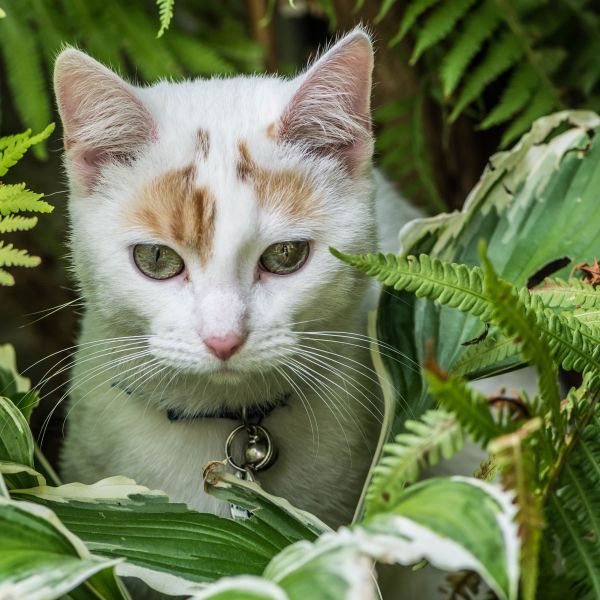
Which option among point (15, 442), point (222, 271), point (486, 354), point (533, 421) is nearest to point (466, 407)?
point (533, 421)

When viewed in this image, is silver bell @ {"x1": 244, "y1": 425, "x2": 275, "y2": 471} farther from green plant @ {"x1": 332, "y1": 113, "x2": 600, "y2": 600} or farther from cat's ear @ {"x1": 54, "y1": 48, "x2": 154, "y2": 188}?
cat's ear @ {"x1": 54, "y1": 48, "x2": 154, "y2": 188}

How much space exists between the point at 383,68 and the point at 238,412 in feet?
4.00

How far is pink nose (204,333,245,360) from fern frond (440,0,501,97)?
3.11ft

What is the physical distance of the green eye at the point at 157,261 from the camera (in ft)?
3.76

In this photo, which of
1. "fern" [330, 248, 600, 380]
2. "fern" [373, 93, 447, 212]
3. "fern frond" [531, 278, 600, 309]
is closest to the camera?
"fern" [330, 248, 600, 380]

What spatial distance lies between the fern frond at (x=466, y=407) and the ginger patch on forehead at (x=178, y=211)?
51 cm

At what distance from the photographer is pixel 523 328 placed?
2.44 feet

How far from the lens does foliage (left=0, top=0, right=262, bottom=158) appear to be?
5.90 feet

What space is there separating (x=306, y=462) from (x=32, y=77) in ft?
3.69

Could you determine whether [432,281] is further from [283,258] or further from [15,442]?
[15,442]

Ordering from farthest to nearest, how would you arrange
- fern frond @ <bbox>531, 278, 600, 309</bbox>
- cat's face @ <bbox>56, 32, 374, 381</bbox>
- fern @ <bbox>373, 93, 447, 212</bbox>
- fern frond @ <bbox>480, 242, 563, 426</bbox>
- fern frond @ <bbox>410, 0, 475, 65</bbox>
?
fern @ <bbox>373, 93, 447, 212</bbox> → fern frond @ <bbox>410, 0, 475, 65</bbox> → cat's face @ <bbox>56, 32, 374, 381</bbox> → fern frond @ <bbox>531, 278, 600, 309</bbox> → fern frond @ <bbox>480, 242, 563, 426</bbox>

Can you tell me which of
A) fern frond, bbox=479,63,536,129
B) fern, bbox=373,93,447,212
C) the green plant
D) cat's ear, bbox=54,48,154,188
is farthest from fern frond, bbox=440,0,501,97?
cat's ear, bbox=54,48,154,188

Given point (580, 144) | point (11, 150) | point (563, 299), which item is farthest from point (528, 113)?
point (11, 150)

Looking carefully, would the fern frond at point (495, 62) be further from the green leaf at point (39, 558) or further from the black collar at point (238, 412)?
the green leaf at point (39, 558)
